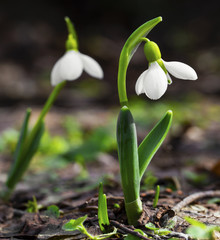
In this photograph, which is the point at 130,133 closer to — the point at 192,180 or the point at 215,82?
the point at 192,180

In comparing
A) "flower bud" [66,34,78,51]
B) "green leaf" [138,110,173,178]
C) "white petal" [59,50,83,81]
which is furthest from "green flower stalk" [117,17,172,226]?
"flower bud" [66,34,78,51]

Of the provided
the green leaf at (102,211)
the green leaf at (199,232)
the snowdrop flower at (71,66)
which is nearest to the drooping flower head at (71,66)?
the snowdrop flower at (71,66)

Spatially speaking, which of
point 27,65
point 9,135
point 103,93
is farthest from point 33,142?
point 27,65

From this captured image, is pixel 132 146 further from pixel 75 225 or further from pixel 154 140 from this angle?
pixel 75 225

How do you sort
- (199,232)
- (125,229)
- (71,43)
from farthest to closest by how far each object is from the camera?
(71,43), (125,229), (199,232)

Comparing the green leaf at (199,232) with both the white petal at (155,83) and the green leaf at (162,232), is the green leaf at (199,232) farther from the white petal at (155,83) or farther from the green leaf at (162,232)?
the white petal at (155,83)

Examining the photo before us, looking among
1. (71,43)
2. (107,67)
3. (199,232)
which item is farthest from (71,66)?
(107,67)

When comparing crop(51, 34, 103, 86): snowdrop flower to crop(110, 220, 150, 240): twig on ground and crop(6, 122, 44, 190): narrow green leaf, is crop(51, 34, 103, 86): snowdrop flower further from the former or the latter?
crop(110, 220, 150, 240): twig on ground
